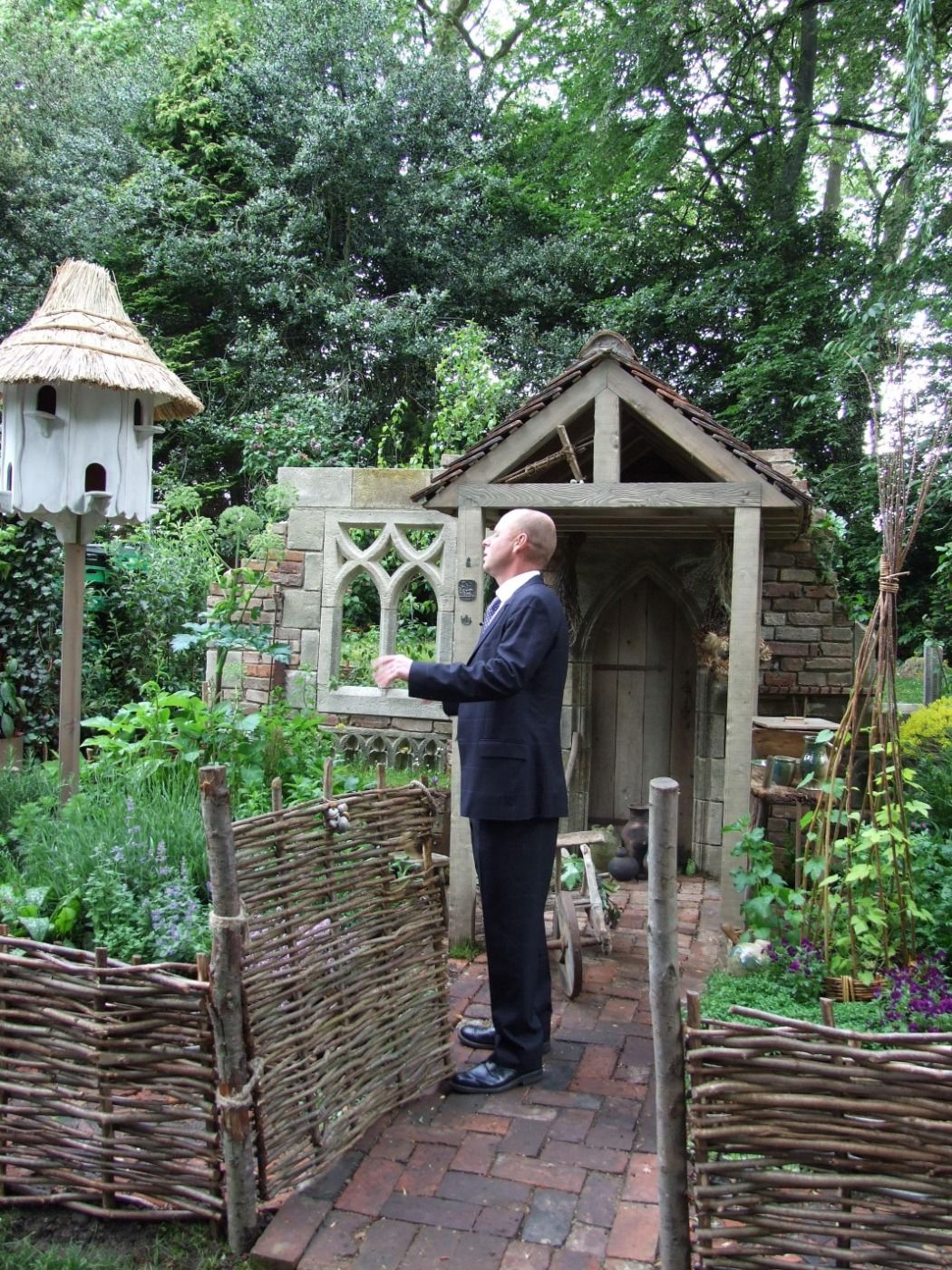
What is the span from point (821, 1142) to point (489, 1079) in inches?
64.5

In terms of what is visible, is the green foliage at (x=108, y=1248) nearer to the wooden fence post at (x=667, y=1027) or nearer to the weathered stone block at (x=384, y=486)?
the wooden fence post at (x=667, y=1027)

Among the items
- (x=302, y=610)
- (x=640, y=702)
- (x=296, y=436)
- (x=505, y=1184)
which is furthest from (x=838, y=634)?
(x=296, y=436)

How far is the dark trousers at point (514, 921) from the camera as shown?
355 cm

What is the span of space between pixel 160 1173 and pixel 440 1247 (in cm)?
83

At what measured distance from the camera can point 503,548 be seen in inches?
144

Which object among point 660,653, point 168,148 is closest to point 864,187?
point 168,148

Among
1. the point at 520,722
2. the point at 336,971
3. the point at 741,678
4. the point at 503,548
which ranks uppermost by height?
the point at 503,548

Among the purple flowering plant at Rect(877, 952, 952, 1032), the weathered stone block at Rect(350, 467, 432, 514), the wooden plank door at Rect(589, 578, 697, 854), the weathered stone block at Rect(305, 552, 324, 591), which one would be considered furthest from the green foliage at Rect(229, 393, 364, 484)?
the purple flowering plant at Rect(877, 952, 952, 1032)

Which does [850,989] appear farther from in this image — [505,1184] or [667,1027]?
[667,1027]

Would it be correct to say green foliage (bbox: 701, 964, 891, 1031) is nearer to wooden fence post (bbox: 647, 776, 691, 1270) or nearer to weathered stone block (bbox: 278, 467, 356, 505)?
wooden fence post (bbox: 647, 776, 691, 1270)

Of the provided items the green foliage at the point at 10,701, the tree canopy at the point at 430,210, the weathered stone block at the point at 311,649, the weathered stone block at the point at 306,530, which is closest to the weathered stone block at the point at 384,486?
the weathered stone block at the point at 306,530

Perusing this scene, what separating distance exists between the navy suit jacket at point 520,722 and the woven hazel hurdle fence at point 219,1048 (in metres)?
0.56

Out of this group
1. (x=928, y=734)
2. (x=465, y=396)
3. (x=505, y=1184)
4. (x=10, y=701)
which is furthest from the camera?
(x=465, y=396)

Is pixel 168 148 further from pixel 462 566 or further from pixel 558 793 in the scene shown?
pixel 558 793
